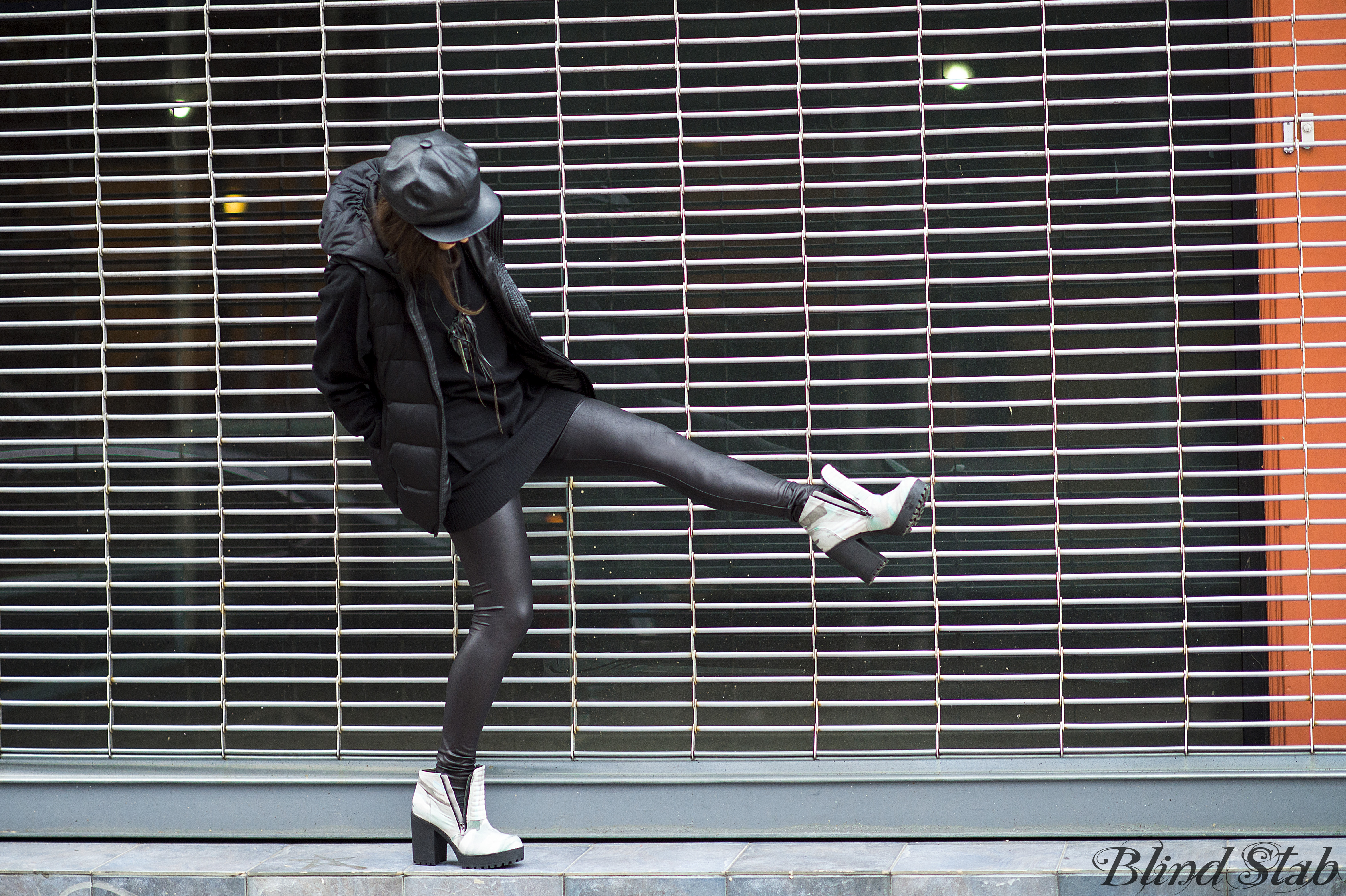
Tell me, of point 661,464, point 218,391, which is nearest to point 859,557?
point 661,464

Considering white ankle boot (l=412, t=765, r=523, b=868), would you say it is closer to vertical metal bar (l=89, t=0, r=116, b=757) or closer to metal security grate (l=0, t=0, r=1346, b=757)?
metal security grate (l=0, t=0, r=1346, b=757)

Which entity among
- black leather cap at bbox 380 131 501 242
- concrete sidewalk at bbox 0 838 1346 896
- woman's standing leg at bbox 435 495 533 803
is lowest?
concrete sidewalk at bbox 0 838 1346 896

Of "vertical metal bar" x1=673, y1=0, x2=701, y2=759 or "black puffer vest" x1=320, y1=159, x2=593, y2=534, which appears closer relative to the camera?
"black puffer vest" x1=320, y1=159, x2=593, y2=534

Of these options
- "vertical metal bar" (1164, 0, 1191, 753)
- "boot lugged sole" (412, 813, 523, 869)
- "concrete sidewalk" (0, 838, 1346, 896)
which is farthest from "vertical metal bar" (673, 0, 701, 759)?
"vertical metal bar" (1164, 0, 1191, 753)

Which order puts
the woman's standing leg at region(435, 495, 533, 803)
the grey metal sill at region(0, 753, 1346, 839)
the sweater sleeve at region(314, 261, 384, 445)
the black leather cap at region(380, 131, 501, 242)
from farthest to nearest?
the grey metal sill at region(0, 753, 1346, 839), the woman's standing leg at region(435, 495, 533, 803), the sweater sleeve at region(314, 261, 384, 445), the black leather cap at region(380, 131, 501, 242)

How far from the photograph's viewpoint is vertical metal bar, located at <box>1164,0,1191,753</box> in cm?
412

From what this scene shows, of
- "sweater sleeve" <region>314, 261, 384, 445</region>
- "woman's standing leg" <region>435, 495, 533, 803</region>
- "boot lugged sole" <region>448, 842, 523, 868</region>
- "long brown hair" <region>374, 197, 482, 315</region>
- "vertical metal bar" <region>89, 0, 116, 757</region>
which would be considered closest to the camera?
"long brown hair" <region>374, 197, 482, 315</region>

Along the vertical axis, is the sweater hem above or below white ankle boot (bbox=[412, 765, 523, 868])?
above

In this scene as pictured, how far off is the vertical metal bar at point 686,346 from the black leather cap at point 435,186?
1.09 meters

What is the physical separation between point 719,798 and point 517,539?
1237 millimetres

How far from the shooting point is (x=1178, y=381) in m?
4.14

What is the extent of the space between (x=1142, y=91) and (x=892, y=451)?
1.54 m

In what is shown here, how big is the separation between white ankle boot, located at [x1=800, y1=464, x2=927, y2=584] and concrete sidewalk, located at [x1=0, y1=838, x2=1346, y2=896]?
1005 mm

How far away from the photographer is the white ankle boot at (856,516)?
11.1ft
